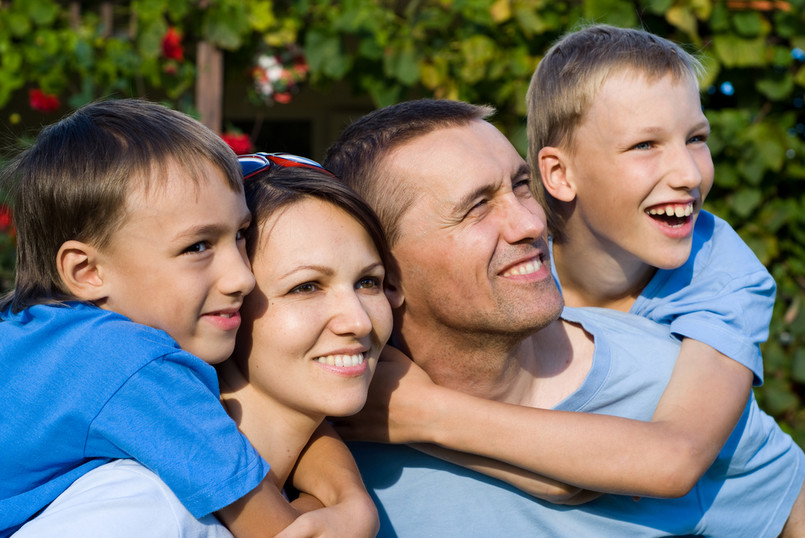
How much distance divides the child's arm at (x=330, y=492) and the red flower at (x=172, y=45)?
11.9 ft

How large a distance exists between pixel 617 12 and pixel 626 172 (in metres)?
2.30

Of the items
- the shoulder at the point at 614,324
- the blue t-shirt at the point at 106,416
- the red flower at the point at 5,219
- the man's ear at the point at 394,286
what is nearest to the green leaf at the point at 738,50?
the shoulder at the point at 614,324

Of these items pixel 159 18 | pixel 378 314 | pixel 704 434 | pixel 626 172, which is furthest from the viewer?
pixel 159 18

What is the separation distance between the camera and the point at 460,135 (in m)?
2.29

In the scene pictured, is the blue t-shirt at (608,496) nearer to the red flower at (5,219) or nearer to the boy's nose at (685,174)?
the boy's nose at (685,174)

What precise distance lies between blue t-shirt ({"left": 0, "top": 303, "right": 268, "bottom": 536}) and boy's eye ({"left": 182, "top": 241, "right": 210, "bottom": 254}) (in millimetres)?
191

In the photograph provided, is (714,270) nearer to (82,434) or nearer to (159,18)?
(82,434)

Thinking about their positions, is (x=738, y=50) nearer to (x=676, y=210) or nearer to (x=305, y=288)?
(x=676, y=210)

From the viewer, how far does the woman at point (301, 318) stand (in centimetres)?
190

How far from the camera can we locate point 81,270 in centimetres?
183

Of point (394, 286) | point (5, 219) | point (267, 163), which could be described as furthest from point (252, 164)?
point (5, 219)

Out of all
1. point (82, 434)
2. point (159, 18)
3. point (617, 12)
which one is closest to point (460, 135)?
point (82, 434)

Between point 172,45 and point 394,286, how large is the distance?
11.2 feet

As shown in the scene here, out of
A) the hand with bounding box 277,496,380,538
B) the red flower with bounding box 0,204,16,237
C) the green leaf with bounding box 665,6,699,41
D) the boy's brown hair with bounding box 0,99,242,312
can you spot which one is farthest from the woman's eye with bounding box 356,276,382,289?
the red flower with bounding box 0,204,16,237
